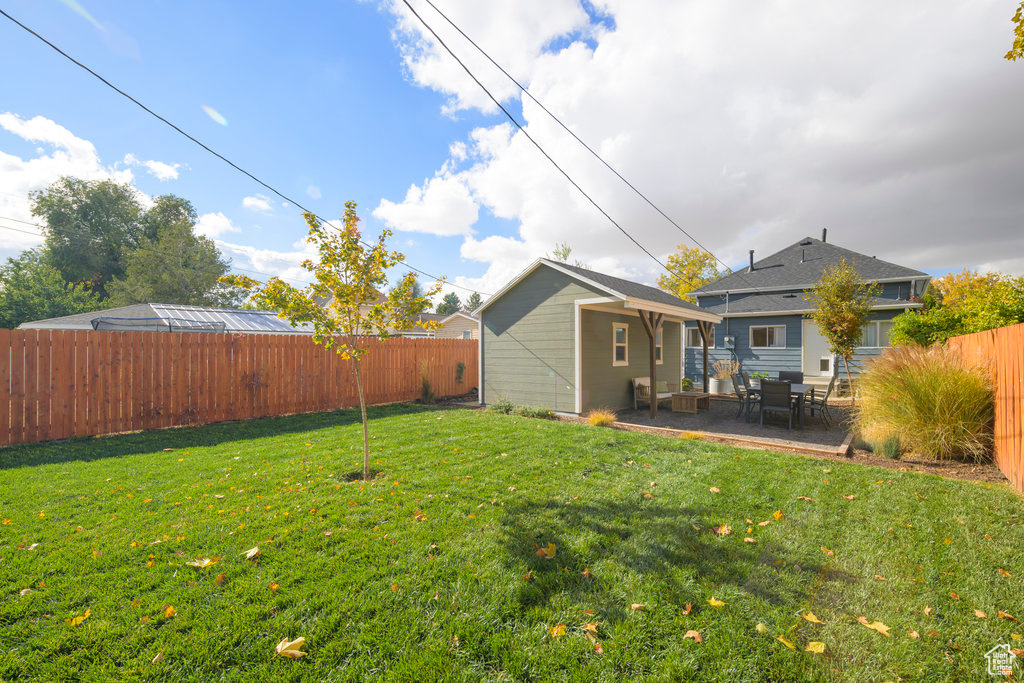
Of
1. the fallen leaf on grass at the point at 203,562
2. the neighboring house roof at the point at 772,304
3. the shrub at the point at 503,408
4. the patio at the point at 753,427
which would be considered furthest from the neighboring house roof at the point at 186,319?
the neighboring house roof at the point at 772,304

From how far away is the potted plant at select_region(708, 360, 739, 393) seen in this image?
1401 cm

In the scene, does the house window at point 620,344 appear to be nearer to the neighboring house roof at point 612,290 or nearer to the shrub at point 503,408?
the neighboring house roof at point 612,290

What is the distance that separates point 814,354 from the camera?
55.0ft

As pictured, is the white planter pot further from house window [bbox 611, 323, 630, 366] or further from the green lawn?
the green lawn

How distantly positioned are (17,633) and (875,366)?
10.4 m

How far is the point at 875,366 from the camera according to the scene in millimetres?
7039

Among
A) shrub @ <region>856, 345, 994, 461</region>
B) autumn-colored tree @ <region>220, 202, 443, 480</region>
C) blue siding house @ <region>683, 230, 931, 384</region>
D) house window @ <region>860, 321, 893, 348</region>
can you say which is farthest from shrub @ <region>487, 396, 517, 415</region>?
house window @ <region>860, 321, 893, 348</region>

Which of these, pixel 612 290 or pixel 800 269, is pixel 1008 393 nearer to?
pixel 612 290

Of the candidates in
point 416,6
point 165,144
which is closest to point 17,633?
point 416,6

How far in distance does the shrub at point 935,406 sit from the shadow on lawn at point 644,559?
466 cm

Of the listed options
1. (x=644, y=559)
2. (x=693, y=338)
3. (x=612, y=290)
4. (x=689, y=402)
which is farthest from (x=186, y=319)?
(x=693, y=338)

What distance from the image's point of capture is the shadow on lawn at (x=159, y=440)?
5.79 m

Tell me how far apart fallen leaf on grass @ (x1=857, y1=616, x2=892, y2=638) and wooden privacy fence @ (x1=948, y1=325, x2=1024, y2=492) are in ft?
12.8

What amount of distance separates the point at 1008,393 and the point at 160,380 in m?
13.8
